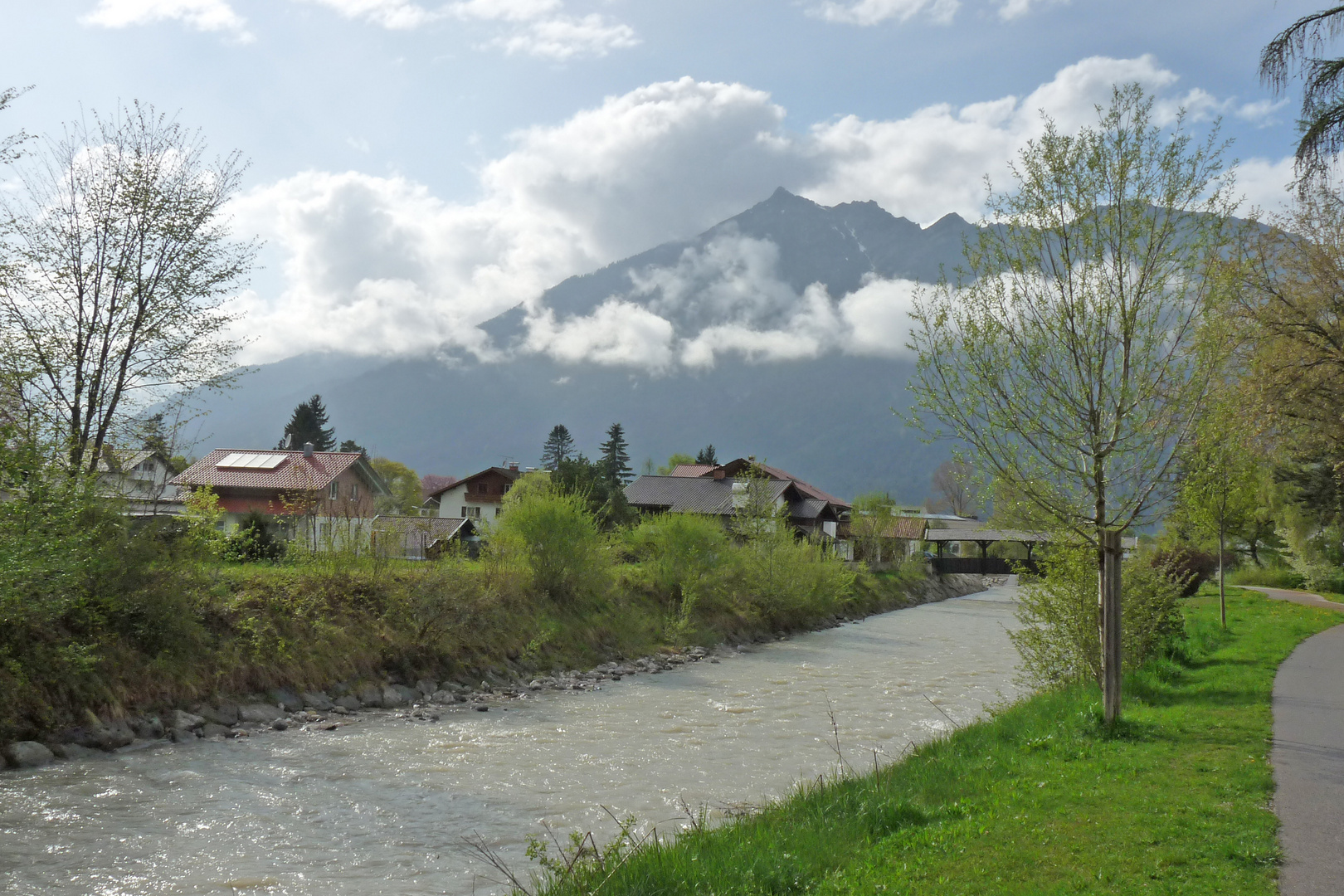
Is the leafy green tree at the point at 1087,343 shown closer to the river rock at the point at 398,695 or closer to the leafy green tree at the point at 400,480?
the river rock at the point at 398,695

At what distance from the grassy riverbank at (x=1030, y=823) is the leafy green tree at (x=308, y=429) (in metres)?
87.1

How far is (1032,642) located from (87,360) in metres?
19.4

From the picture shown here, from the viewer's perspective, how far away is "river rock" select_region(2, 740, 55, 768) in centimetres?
1306

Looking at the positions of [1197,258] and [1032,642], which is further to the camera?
[1032,642]

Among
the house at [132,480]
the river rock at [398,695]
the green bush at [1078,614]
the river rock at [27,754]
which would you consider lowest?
the river rock at [398,695]

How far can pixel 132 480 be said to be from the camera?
1798cm

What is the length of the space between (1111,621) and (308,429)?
91.8 meters

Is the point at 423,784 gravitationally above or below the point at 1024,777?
below

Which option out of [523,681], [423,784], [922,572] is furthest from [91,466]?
[922,572]

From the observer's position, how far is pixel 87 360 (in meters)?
18.2

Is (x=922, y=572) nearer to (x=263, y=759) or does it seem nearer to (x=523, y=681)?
(x=523, y=681)

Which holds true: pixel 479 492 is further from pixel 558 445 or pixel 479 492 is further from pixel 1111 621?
pixel 1111 621

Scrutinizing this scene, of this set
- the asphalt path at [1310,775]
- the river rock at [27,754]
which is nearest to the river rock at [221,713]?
the river rock at [27,754]

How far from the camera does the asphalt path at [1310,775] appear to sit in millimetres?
6328
